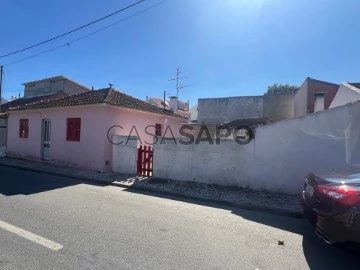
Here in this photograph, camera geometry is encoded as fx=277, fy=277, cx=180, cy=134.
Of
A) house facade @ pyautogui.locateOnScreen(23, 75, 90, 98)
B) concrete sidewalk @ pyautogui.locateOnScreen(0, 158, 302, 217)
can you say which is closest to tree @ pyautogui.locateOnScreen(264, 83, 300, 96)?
house facade @ pyautogui.locateOnScreen(23, 75, 90, 98)

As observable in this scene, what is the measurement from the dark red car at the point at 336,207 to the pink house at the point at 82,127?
29.0 ft

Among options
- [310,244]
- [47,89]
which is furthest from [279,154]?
[47,89]

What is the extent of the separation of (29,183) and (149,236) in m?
5.98

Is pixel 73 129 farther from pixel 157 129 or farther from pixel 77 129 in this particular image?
pixel 157 129

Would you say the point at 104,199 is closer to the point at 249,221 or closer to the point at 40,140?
the point at 249,221

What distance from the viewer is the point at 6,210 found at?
561cm

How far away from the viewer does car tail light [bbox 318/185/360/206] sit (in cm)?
342

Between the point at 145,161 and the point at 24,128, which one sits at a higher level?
the point at 24,128

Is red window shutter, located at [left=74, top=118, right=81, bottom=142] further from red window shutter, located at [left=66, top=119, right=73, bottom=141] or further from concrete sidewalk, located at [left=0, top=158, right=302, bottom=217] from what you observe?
concrete sidewalk, located at [left=0, top=158, right=302, bottom=217]

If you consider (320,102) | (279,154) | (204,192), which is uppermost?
(320,102)

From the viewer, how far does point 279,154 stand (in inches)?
312

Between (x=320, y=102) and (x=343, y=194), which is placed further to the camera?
(x=320, y=102)

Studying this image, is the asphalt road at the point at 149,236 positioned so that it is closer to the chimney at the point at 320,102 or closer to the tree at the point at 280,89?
the chimney at the point at 320,102

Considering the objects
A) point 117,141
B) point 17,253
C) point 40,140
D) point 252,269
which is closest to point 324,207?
point 252,269
